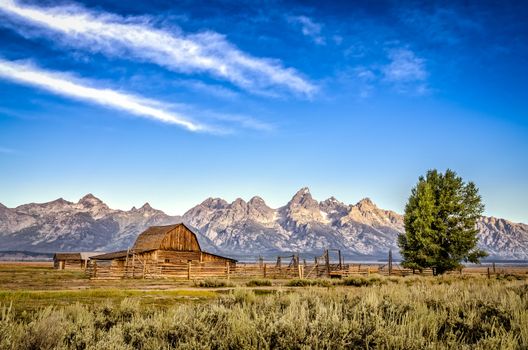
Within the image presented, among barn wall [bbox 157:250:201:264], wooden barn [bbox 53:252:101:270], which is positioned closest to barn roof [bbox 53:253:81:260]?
wooden barn [bbox 53:252:101:270]

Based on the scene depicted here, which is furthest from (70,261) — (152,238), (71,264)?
(152,238)

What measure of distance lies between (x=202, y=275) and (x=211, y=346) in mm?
42072

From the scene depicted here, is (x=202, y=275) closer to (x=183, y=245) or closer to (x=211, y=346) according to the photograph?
(x=183, y=245)

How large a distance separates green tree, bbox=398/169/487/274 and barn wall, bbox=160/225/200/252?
3234cm

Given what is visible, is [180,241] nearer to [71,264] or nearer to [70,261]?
[70,261]

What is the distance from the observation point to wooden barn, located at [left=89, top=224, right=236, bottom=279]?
44.6 metres

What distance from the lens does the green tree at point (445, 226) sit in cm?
3712

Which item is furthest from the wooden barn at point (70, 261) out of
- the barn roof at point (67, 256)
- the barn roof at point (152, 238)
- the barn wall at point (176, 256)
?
the barn wall at point (176, 256)

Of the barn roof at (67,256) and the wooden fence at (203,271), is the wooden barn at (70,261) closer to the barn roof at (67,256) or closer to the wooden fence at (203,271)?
the barn roof at (67,256)

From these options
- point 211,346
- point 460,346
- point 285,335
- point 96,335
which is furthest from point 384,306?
point 96,335

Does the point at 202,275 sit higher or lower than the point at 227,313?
lower

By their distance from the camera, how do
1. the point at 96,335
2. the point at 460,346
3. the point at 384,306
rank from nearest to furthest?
1. the point at 460,346
2. the point at 96,335
3. the point at 384,306

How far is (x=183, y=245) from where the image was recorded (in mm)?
59094

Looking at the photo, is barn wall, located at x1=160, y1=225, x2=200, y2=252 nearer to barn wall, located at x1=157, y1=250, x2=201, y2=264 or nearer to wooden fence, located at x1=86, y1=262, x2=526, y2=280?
barn wall, located at x1=157, y1=250, x2=201, y2=264
